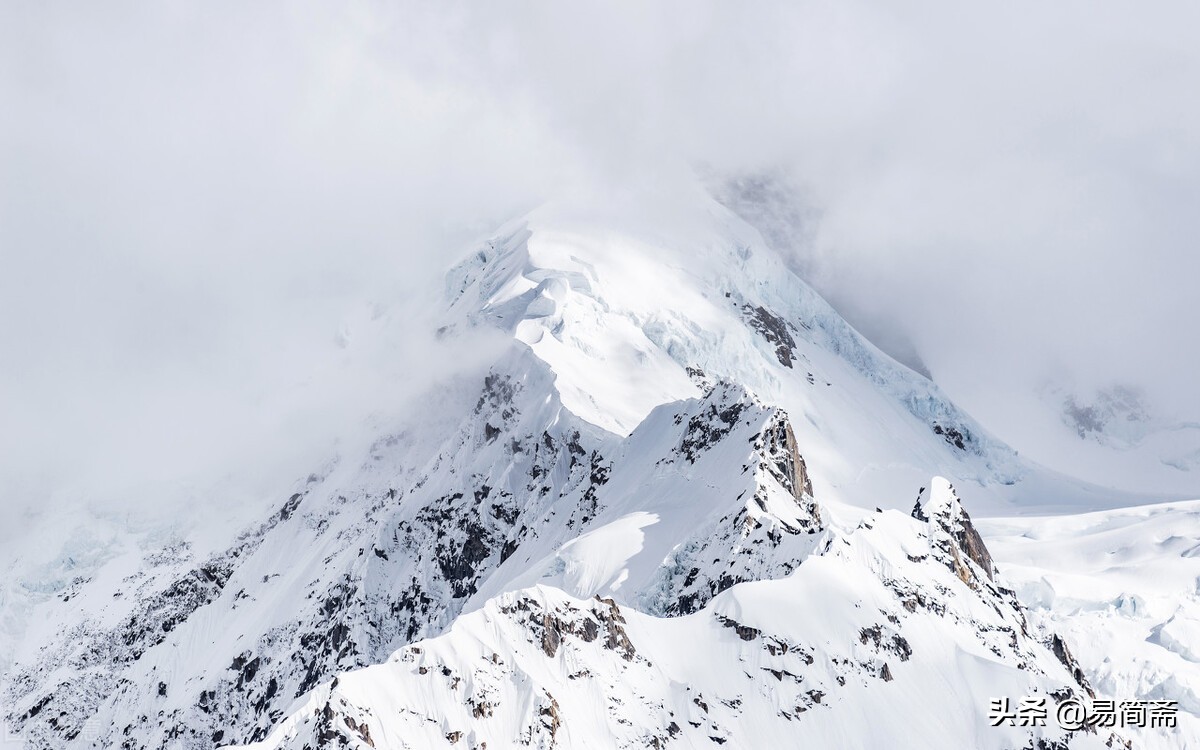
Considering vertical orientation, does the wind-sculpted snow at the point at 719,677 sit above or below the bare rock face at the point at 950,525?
below

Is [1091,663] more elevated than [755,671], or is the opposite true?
[1091,663]

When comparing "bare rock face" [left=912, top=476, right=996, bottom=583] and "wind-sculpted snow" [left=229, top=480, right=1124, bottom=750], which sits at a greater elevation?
"bare rock face" [left=912, top=476, right=996, bottom=583]

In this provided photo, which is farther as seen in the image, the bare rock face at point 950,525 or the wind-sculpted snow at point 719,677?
the bare rock face at point 950,525

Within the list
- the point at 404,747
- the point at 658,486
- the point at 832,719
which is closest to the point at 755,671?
the point at 832,719

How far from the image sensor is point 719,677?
137 metres

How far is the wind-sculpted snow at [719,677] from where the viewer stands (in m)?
127

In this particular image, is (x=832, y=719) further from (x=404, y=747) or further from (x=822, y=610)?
(x=404, y=747)

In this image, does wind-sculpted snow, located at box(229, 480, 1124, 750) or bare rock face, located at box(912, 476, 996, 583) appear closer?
wind-sculpted snow, located at box(229, 480, 1124, 750)

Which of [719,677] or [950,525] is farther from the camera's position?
[950,525]

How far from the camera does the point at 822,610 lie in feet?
466

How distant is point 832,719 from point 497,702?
35.0 meters

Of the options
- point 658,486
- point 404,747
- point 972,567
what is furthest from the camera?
point 658,486

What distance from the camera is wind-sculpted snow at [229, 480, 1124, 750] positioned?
126812mm

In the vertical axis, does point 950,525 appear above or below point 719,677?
above
